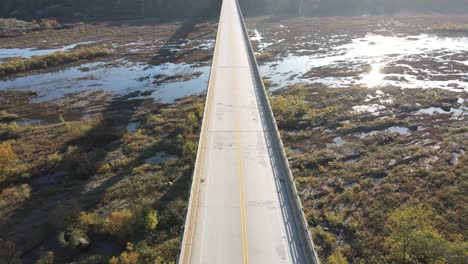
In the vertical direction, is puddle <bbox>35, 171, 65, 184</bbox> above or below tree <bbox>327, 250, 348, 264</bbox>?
above

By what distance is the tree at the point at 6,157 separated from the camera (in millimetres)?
39125

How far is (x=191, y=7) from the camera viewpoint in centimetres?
15538

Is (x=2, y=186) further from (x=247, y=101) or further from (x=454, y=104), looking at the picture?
(x=454, y=104)

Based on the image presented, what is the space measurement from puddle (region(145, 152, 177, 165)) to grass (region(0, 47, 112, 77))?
54189 mm

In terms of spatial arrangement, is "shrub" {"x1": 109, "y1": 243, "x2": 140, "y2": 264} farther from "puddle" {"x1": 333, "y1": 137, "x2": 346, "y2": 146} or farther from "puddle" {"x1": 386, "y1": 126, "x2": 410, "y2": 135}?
"puddle" {"x1": 386, "y1": 126, "x2": 410, "y2": 135}

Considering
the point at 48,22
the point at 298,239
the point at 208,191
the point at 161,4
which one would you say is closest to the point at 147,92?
the point at 208,191

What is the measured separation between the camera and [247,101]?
4253cm

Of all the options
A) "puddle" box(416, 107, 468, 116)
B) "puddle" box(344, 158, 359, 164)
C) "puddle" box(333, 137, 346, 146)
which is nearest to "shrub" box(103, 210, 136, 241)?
"puddle" box(344, 158, 359, 164)

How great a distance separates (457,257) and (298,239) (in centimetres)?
1323

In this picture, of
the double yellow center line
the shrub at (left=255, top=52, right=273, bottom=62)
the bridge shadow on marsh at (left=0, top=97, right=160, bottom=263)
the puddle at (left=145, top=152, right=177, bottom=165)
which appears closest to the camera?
the double yellow center line

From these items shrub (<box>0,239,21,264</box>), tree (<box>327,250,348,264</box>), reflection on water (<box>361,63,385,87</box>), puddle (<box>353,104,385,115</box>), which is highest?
reflection on water (<box>361,63,385,87</box>)

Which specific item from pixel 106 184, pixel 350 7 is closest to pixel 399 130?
pixel 106 184

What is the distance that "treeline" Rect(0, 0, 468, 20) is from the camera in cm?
14150

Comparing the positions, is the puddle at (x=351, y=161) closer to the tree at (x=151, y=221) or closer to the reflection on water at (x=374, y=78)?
the tree at (x=151, y=221)
